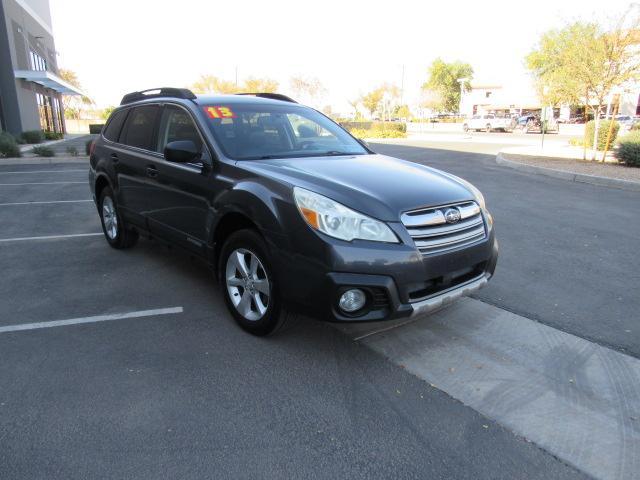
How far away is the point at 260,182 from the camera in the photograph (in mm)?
3445

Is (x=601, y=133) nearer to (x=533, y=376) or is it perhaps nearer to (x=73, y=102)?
(x=533, y=376)

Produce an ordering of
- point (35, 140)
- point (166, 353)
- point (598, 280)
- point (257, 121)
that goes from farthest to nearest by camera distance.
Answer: point (35, 140) < point (598, 280) < point (257, 121) < point (166, 353)

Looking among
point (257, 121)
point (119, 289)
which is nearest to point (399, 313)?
point (257, 121)

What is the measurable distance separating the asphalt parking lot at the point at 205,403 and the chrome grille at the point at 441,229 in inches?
34.5

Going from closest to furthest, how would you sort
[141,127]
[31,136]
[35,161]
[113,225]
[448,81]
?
[141,127]
[113,225]
[35,161]
[31,136]
[448,81]

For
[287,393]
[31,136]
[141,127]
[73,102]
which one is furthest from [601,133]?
[73,102]

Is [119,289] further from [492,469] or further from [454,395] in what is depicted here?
[492,469]

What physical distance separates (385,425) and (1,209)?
8.38 m

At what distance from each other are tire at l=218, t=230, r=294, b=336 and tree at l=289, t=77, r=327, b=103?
60070mm

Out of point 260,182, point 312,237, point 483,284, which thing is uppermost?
point 260,182

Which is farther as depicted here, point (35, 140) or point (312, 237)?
point (35, 140)

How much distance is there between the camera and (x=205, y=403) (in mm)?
2863

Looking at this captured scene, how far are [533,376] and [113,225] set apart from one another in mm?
4856

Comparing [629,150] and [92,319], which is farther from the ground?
[629,150]
